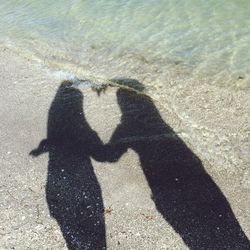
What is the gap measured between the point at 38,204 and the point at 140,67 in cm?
490

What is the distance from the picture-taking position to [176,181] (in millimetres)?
6848

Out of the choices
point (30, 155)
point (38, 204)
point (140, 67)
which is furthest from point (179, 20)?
point (38, 204)

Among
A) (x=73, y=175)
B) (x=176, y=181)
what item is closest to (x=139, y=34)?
(x=73, y=175)

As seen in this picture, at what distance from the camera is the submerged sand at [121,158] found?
6.16 m

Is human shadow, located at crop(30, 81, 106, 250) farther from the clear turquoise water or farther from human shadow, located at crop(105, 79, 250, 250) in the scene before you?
the clear turquoise water

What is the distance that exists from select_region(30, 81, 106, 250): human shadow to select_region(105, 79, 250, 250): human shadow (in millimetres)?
523

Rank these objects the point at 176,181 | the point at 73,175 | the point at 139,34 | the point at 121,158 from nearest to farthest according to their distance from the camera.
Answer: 1. the point at 176,181
2. the point at 73,175
3. the point at 121,158
4. the point at 139,34

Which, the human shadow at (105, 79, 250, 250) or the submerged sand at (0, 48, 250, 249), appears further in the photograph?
the submerged sand at (0, 48, 250, 249)

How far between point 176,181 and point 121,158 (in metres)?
1.09

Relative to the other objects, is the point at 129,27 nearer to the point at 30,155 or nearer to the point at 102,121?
the point at 102,121

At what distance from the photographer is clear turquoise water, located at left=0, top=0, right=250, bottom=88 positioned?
34.7 ft

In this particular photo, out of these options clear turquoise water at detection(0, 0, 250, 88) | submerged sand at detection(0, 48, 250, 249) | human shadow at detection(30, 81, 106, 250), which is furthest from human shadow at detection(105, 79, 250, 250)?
clear turquoise water at detection(0, 0, 250, 88)

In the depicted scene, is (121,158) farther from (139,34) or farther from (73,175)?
(139,34)

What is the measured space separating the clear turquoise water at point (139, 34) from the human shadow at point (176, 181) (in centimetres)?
231
